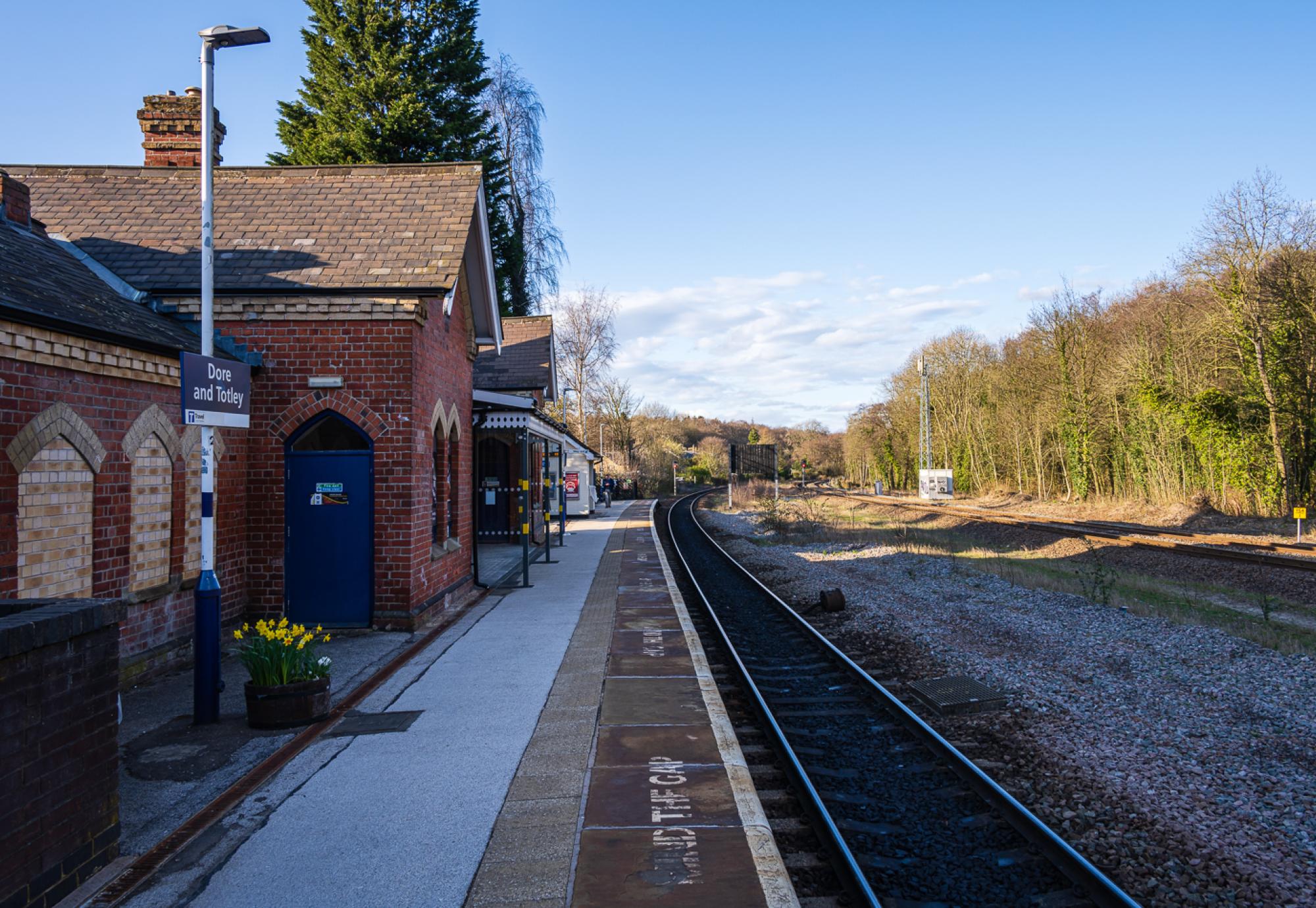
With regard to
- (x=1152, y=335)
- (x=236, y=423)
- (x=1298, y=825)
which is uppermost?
(x=1152, y=335)

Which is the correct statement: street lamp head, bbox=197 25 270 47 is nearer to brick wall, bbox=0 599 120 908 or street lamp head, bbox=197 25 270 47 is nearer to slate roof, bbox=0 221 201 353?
slate roof, bbox=0 221 201 353

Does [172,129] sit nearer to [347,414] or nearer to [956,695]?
[347,414]

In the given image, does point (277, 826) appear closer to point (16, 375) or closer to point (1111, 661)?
point (16, 375)

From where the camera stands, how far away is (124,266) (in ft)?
32.7

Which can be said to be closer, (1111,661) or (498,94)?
(1111,661)

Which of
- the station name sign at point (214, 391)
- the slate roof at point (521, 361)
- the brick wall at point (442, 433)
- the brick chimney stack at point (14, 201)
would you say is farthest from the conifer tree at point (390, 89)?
the station name sign at point (214, 391)

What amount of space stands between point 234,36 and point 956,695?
27.3 ft

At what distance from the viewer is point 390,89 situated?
27.7m

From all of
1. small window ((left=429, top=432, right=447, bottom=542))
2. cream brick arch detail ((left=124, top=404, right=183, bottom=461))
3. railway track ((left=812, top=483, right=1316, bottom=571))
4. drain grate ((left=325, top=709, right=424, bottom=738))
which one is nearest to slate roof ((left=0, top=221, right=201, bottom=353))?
cream brick arch detail ((left=124, top=404, right=183, bottom=461))

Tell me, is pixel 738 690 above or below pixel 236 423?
below

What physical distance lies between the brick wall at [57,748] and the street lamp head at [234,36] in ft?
15.0

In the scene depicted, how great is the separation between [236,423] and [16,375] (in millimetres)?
1559

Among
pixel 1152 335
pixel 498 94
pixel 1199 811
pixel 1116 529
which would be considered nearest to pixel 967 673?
pixel 1199 811

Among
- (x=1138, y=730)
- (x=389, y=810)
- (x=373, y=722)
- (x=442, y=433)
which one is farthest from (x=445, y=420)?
(x=1138, y=730)
